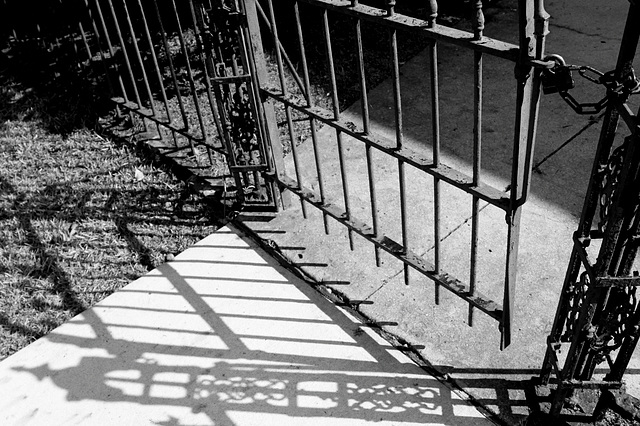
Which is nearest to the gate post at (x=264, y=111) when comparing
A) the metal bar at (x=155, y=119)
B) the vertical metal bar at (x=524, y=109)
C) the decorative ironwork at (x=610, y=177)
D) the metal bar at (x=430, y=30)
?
the metal bar at (x=155, y=119)

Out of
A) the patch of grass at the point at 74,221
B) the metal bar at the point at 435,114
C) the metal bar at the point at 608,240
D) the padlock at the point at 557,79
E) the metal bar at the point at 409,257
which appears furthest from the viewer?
the patch of grass at the point at 74,221

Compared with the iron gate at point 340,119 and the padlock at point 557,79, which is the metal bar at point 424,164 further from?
the padlock at point 557,79

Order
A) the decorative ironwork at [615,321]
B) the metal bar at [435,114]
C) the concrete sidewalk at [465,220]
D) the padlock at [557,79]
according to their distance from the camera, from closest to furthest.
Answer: the padlock at [557,79], the decorative ironwork at [615,321], the metal bar at [435,114], the concrete sidewalk at [465,220]

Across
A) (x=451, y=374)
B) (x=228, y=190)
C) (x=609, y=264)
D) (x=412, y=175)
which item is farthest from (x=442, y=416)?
(x=228, y=190)

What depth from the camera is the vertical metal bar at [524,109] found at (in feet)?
6.33

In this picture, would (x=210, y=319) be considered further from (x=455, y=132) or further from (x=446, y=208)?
(x=455, y=132)

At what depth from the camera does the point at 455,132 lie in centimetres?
448

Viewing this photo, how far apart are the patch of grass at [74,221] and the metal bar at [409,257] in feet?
2.72

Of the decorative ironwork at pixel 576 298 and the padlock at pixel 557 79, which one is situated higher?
the padlock at pixel 557 79

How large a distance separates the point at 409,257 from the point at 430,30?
3.97ft

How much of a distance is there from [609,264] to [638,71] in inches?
129

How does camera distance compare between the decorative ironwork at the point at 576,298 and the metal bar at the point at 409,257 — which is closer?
the decorative ironwork at the point at 576,298

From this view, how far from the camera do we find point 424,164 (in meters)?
2.71

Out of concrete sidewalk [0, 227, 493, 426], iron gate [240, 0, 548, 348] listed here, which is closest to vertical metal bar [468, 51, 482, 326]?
iron gate [240, 0, 548, 348]
